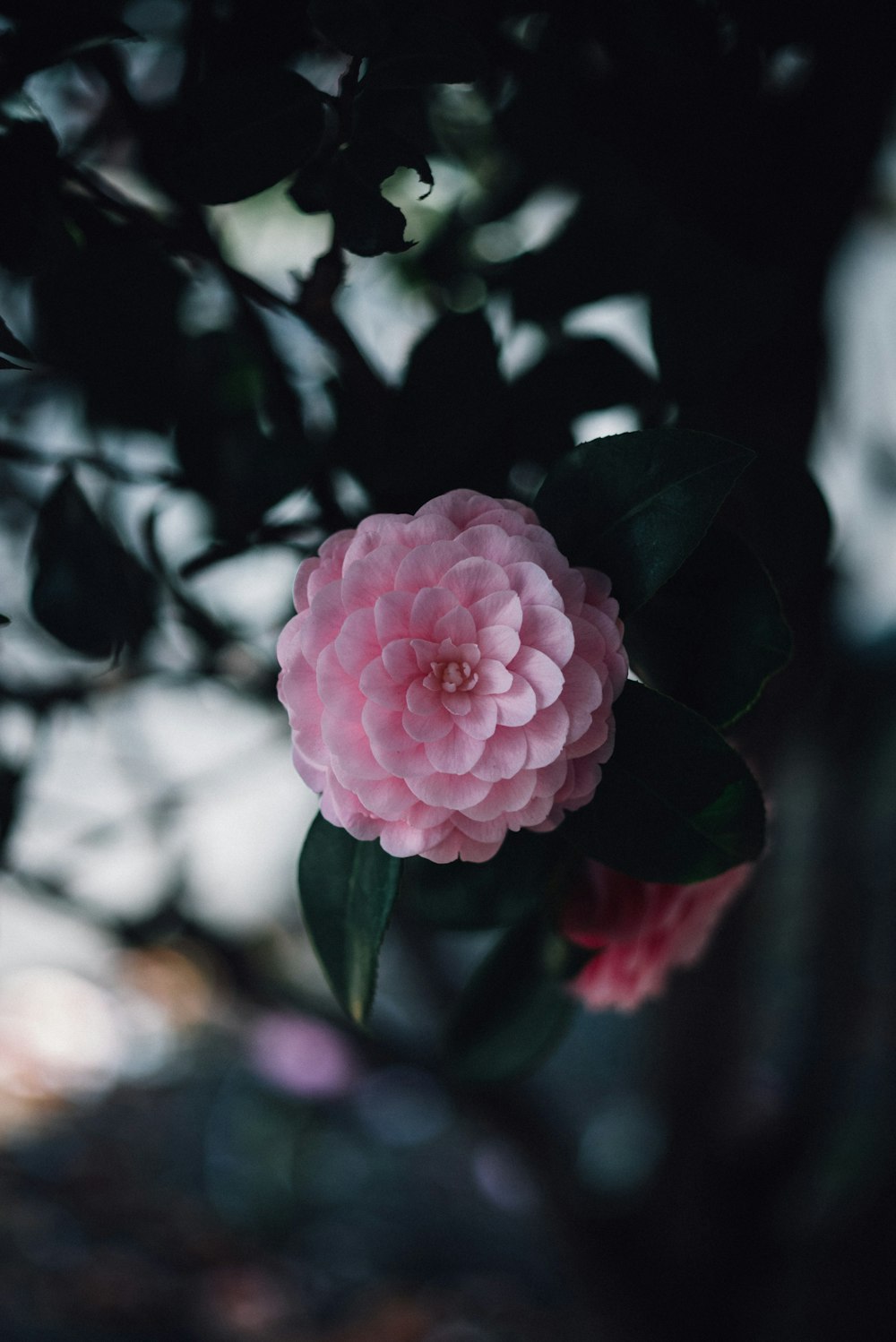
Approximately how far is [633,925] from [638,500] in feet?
0.85

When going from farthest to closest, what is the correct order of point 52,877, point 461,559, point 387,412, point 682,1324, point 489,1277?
1. point 489,1277
2. point 682,1324
3. point 52,877
4. point 387,412
5. point 461,559

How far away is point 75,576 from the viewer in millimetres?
527

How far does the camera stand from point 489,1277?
1929mm

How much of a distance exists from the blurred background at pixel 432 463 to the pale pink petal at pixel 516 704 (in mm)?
129

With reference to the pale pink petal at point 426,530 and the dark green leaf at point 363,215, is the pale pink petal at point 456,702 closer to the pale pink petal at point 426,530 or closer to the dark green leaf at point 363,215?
the pale pink petal at point 426,530

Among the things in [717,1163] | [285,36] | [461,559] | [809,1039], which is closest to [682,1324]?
[717,1163]

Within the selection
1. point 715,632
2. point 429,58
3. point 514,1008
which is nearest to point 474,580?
point 715,632

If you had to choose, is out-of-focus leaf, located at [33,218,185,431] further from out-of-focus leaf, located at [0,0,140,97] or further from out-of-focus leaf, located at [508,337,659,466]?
out-of-focus leaf, located at [508,337,659,466]

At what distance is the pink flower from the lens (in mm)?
488

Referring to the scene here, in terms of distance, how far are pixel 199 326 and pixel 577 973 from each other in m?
0.62

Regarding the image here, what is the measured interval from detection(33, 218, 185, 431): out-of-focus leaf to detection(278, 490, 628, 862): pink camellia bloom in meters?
0.27

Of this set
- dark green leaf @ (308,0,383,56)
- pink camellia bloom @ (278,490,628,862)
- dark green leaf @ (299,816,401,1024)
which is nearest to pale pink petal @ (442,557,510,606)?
pink camellia bloom @ (278,490,628,862)

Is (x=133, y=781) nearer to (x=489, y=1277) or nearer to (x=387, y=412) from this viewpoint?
(x=387, y=412)

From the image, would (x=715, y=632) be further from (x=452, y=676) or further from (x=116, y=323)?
(x=116, y=323)
